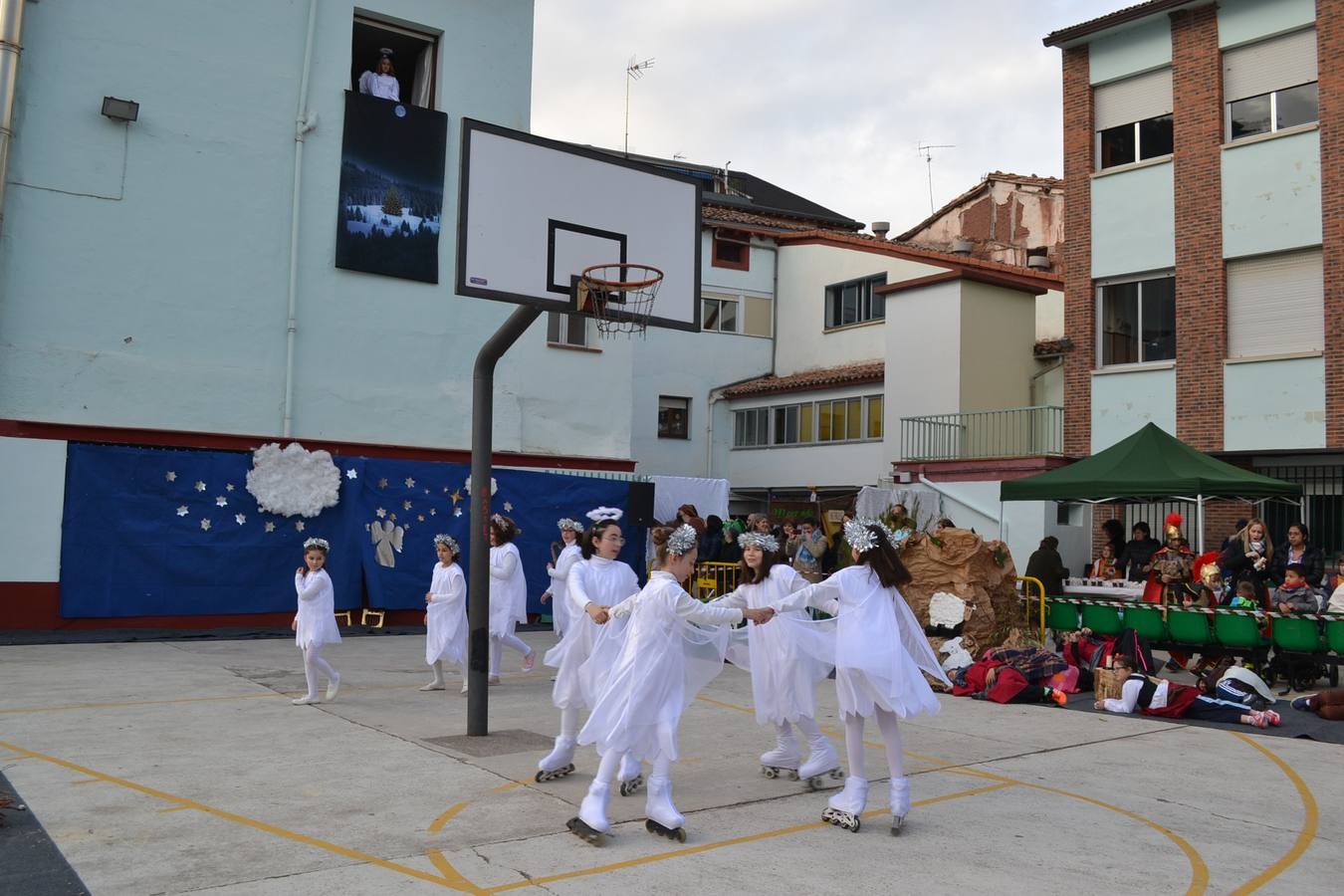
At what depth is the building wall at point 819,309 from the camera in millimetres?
31688

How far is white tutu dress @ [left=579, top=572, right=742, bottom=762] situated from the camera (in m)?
6.38

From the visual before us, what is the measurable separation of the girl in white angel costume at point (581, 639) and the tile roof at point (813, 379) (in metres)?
22.1

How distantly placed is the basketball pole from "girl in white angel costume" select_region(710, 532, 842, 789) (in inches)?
94.3

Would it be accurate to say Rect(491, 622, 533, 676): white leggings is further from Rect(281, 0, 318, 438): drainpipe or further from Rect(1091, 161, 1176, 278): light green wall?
Rect(1091, 161, 1176, 278): light green wall

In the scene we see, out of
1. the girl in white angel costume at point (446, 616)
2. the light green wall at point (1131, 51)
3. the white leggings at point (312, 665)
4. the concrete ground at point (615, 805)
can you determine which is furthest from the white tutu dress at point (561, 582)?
the light green wall at point (1131, 51)

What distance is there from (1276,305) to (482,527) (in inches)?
643

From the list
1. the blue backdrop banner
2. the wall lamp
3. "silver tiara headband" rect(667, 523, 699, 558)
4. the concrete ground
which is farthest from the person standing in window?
"silver tiara headband" rect(667, 523, 699, 558)

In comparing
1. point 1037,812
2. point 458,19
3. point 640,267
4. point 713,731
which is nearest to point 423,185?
point 458,19

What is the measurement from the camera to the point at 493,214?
30.5 ft

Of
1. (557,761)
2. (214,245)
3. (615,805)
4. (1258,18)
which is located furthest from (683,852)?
(1258,18)

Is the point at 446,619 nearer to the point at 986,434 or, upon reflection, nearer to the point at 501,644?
the point at 501,644

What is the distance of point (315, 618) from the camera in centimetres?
1089

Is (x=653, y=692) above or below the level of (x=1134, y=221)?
below

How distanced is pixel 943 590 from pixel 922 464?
12596 millimetres
